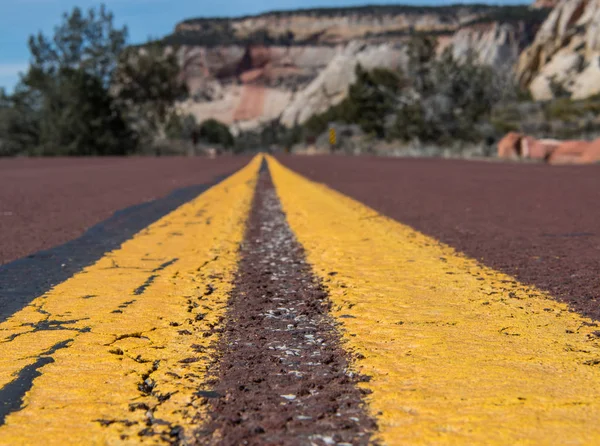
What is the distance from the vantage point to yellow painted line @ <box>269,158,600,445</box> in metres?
1.44

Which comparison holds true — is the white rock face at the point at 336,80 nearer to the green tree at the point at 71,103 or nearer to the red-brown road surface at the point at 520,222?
the green tree at the point at 71,103

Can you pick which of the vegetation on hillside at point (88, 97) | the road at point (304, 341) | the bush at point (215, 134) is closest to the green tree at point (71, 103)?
the vegetation on hillside at point (88, 97)

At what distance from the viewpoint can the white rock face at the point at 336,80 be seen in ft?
396

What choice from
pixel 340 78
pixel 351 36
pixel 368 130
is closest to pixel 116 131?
pixel 368 130

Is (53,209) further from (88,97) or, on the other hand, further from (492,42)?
(492,42)

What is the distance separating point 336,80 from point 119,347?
402ft

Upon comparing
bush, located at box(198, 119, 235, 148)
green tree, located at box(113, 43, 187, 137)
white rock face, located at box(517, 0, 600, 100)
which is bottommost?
bush, located at box(198, 119, 235, 148)

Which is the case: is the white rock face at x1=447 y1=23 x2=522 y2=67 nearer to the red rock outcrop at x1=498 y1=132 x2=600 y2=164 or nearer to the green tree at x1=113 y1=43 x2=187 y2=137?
the green tree at x1=113 y1=43 x2=187 y2=137

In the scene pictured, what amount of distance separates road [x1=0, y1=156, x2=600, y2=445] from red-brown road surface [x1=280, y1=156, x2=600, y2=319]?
0.03 m

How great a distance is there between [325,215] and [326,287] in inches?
117

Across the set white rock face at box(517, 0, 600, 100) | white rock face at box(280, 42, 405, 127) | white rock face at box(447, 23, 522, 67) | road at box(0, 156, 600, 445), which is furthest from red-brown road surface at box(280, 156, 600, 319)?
white rock face at box(280, 42, 405, 127)

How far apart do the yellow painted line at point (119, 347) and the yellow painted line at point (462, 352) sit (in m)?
0.47

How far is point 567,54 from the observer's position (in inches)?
3187

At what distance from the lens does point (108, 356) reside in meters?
1.95
